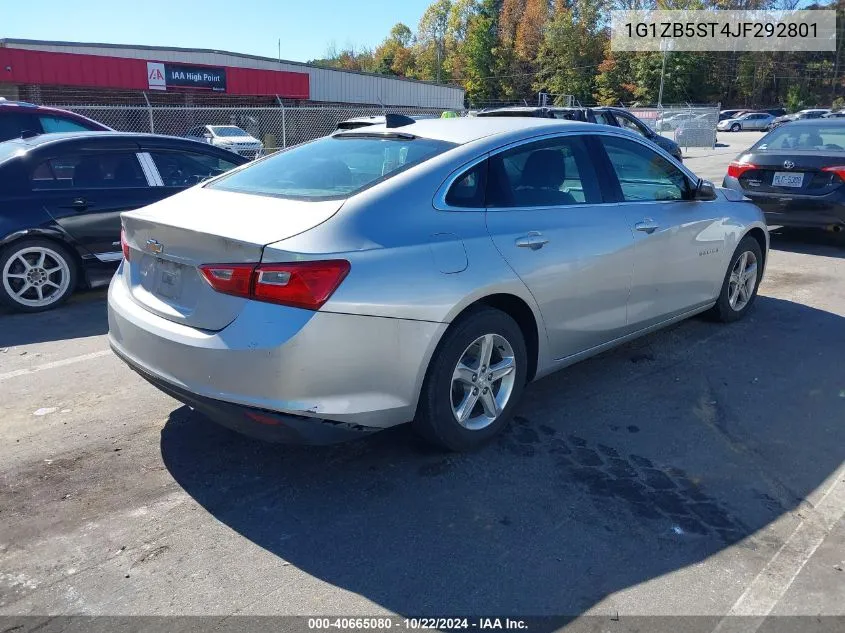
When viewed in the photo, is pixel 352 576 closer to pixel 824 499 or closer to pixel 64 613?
pixel 64 613

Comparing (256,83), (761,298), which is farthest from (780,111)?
(761,298)

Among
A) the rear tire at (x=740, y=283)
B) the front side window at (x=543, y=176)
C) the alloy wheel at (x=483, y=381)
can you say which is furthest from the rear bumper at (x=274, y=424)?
the rear tire at (x=740, y=283)

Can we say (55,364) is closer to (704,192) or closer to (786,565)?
(786,565)

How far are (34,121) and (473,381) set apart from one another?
9.33 m

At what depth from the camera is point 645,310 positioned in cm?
466

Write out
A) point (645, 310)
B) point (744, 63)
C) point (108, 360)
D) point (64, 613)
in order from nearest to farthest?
point (64, 613) → point (645, 310) → point (108, 360) → point (744, 63)

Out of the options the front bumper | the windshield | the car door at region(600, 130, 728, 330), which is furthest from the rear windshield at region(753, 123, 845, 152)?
the windshield

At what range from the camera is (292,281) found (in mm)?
2906

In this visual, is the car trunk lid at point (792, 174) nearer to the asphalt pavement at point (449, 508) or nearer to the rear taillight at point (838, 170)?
the rear taillight at point (838, 170)

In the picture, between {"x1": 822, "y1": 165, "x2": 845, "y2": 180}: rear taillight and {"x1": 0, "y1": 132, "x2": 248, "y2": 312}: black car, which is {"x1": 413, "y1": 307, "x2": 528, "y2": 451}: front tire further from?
{"x1": 822, "y1": 165, "x2": 845, "y2": 180}: rear taillight

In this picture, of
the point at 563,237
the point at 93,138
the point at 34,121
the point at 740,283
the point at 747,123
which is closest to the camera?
the point at 563,237

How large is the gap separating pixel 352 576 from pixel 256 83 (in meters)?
40.7

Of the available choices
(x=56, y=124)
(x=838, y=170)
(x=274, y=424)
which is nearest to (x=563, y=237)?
(x=274, y=424)

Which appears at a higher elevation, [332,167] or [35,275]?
[332,167]
